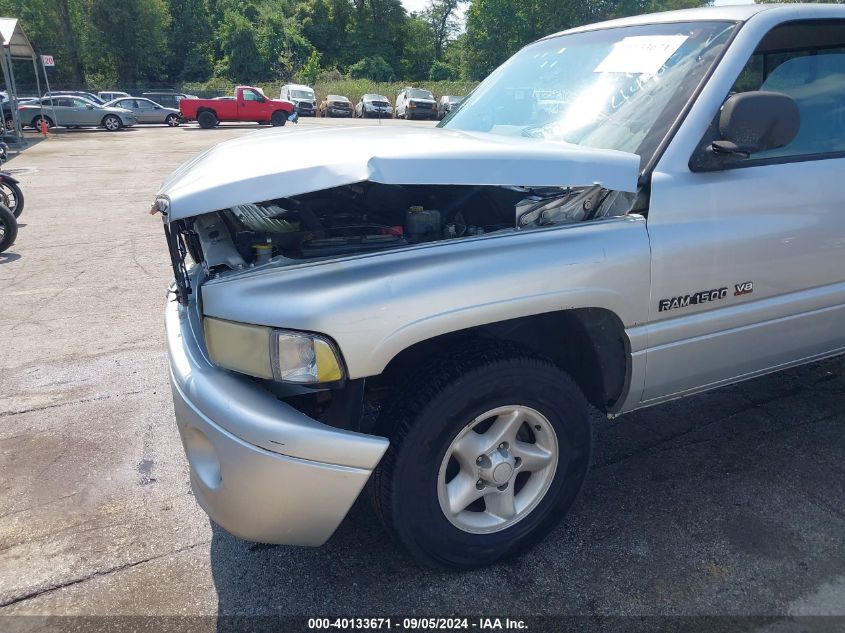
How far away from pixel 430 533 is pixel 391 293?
0.85 meters

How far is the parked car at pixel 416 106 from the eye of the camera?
33188mm

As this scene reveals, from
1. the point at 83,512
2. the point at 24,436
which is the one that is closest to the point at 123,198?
the point at 24,436

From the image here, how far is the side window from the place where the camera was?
2.69 meters

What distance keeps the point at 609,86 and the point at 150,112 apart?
1288 inches

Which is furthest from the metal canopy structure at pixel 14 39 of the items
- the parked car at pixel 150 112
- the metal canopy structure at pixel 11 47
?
the parked car at pixel 150 112

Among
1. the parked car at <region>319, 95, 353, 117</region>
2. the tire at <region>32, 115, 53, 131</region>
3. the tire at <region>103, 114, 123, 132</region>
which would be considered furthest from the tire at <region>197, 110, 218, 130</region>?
the parked car at <region>319, 95, 353, 117</region>

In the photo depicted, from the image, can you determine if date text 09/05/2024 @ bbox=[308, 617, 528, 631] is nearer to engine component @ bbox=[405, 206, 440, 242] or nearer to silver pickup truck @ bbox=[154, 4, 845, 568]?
silver pickup truck @ bbox=[154, 4, 845, 568]

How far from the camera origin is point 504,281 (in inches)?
81.2

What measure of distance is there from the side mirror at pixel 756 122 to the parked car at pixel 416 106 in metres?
32.4

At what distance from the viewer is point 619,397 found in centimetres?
250

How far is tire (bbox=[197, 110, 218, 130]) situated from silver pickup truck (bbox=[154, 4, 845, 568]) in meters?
29.5

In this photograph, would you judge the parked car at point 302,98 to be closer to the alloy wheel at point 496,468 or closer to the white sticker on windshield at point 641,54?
the white sticker on windshield at point 641,54

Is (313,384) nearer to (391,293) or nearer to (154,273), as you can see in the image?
(391,293)

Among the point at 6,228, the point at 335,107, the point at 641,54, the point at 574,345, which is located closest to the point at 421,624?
the point at 574,345
